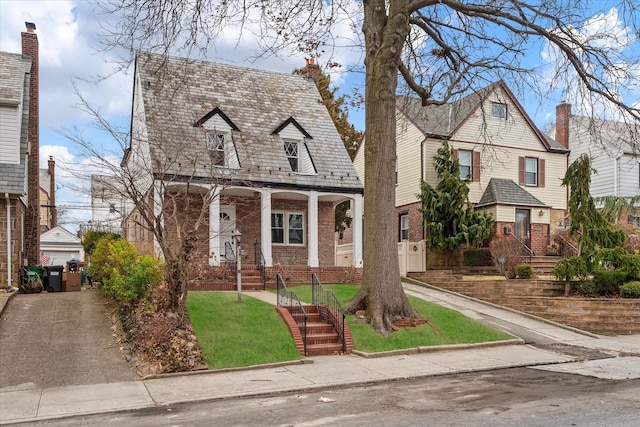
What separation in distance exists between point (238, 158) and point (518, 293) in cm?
1079

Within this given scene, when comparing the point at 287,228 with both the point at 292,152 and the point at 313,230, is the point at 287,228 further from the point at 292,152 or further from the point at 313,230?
the point at 292,152

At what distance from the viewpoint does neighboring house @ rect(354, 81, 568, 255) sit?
26109mm

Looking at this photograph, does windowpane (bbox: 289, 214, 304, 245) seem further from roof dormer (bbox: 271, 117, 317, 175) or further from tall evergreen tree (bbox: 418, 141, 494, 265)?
tall evergreen tree (bbox: 418, 141, 494, 265)

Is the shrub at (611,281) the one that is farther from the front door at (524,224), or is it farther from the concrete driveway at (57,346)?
the concrete driveway at (57,346)

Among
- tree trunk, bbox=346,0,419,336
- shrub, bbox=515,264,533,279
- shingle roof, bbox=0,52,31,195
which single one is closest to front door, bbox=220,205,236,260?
shingle roof, bbox=0,52,31,195

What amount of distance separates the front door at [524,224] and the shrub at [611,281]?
9081mm

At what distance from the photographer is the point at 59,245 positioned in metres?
44.5

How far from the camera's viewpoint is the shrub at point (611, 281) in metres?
16.7

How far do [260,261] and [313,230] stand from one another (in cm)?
251

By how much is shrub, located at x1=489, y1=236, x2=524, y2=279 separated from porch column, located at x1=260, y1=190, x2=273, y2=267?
8553 millimetres

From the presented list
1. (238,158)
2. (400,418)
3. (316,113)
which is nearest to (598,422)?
(400,418)

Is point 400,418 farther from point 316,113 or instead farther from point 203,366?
point 316,113

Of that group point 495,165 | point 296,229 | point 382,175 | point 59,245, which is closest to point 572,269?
point 382,175

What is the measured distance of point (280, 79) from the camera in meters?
25.6
